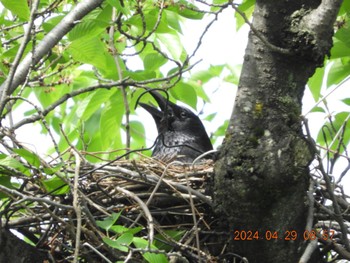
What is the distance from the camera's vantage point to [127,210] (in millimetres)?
3541

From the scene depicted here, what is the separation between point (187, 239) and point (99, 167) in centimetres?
47

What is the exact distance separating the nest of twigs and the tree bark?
0.74ft

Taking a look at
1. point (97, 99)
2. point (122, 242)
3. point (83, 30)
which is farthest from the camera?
point (97, 99)

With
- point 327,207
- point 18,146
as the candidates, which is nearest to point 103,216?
point 18,146

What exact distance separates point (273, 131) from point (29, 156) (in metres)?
0.93

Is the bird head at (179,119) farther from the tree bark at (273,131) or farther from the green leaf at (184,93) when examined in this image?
the tree bark at (273,131)

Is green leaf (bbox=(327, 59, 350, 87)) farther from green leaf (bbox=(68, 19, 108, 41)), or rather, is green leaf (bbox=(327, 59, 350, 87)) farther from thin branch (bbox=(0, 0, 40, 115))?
thin branch (bbox=(0, 0, 40, 115))

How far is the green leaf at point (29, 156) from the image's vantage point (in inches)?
120

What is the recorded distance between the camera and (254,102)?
3.19 m

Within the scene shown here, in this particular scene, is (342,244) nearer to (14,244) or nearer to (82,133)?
(14,244)

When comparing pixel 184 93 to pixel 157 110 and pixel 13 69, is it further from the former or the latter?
pixel 13 69

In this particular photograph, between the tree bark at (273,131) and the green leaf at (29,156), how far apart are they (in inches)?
27.9
